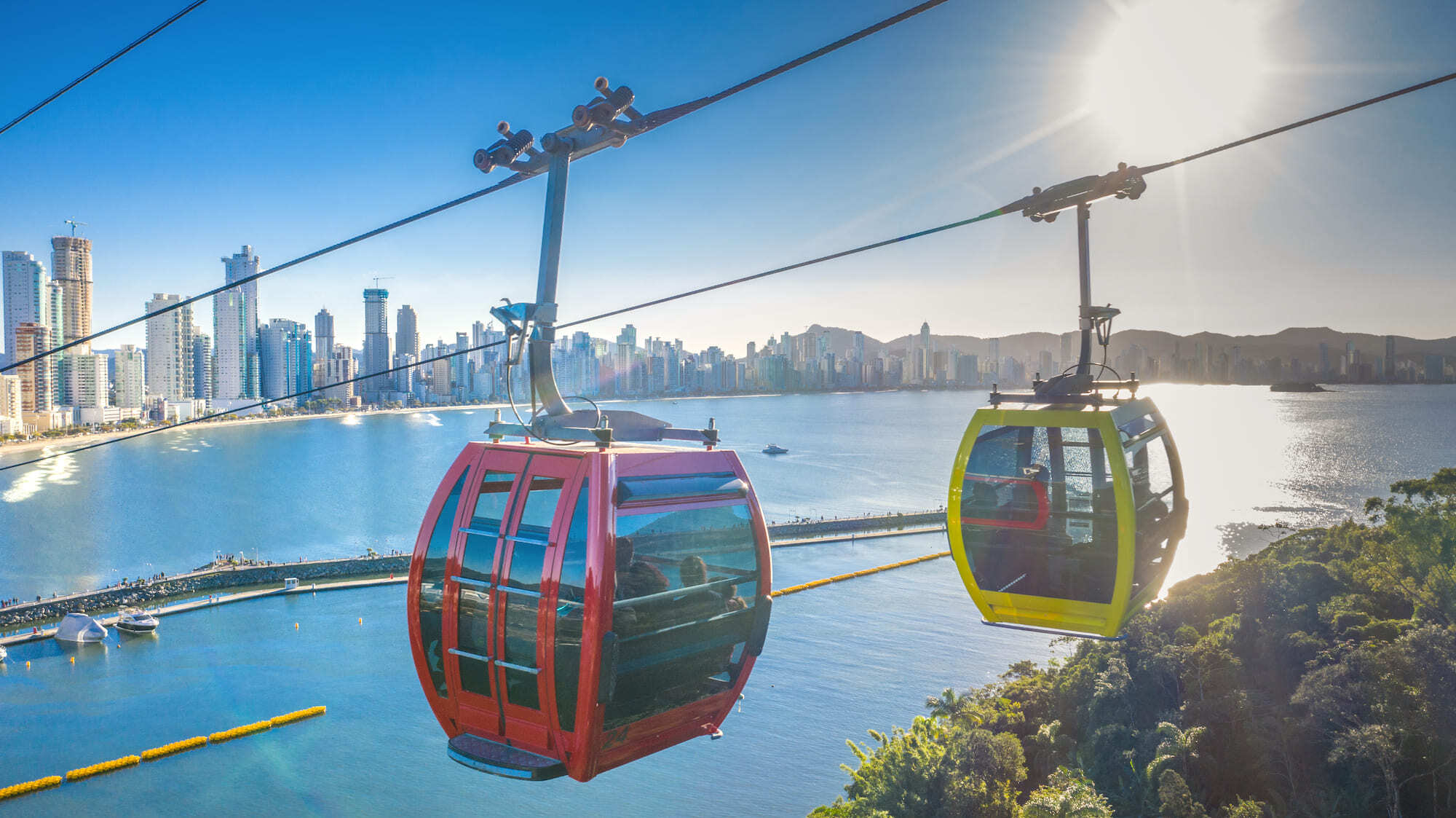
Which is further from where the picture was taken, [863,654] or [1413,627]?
[863,654]

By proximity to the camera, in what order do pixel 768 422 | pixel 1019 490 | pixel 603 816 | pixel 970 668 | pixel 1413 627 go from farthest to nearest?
1. pixel 768 422
2. pixel 970 668
3. pixel 603 816
4. pixel 1413 627
5. pixel 1019 490

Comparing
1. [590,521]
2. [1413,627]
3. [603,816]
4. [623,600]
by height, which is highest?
[590,521]

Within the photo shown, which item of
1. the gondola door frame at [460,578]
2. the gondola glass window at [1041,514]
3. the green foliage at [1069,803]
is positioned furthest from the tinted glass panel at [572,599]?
the green foliage at [1069,803]

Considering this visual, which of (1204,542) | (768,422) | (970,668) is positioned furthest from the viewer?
(768,422)

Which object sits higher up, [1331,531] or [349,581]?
[1331,531]

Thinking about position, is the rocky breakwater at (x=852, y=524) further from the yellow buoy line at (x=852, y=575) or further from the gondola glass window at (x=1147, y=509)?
the gondola glass window at (x=1147, y=509)

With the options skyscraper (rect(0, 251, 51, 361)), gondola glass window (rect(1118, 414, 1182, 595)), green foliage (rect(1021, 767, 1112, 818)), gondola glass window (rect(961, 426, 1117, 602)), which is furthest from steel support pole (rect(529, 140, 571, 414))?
skyscraper (rect(0, 251, 51, 361))

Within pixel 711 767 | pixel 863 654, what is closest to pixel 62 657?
pixel 711 767

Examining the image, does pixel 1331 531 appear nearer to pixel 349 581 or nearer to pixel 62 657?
pixel 349 581
